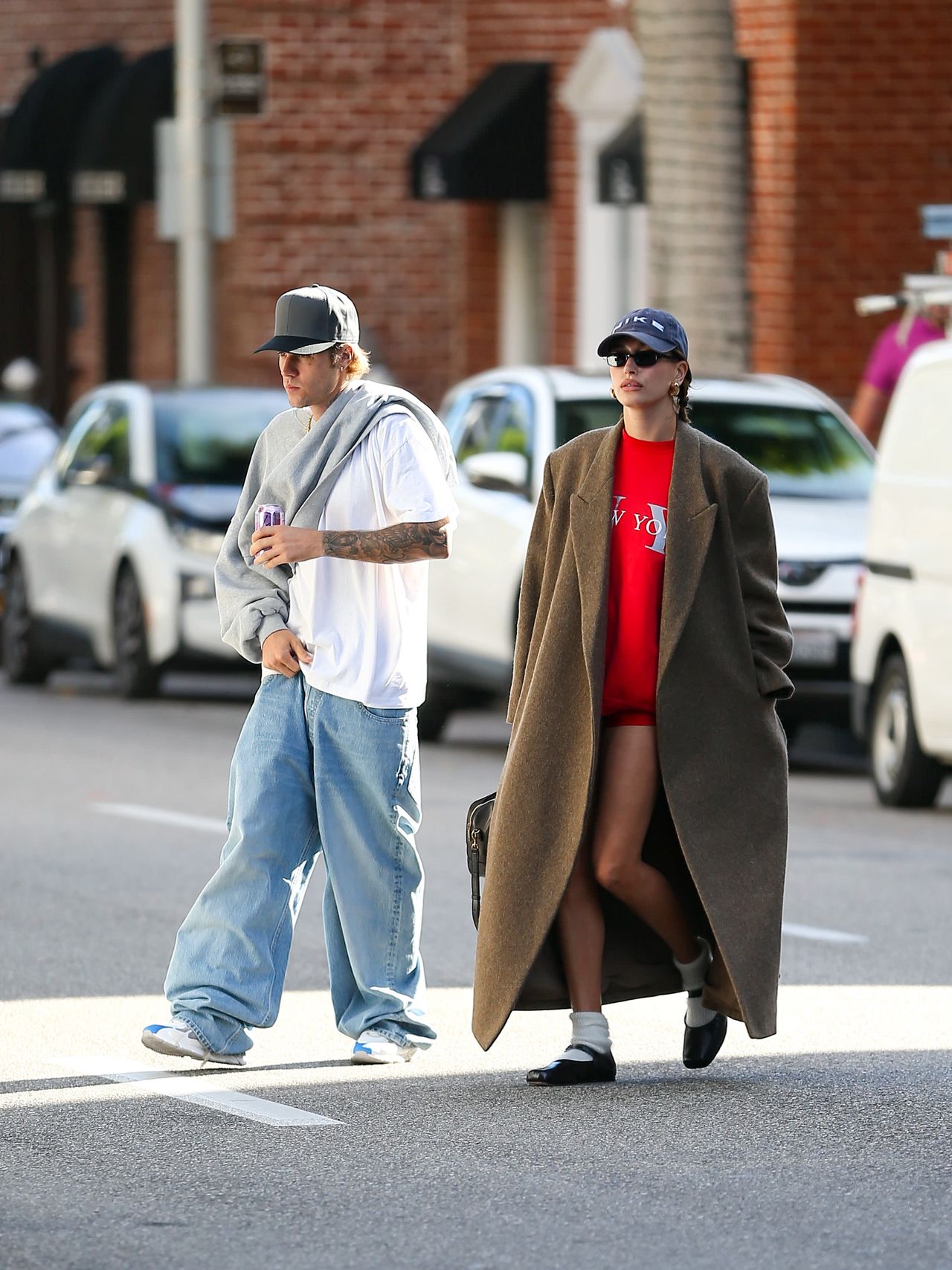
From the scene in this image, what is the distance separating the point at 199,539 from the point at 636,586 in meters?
10.1

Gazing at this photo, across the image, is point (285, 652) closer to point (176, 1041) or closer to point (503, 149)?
point (176, 1041)

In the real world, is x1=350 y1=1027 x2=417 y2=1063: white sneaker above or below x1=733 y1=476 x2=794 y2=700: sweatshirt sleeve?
below

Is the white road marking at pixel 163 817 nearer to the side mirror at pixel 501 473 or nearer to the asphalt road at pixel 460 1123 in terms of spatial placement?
the asphalt road at pixel 460 1123

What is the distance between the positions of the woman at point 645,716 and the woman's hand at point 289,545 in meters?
0.55

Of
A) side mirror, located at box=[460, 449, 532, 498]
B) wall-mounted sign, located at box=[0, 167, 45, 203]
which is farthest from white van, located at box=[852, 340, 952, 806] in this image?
wall-mounted sign, located at box=[0, 167, 45, 203]

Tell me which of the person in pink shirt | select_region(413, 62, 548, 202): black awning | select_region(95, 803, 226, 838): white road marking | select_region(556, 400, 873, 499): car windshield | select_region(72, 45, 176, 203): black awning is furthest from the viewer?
select_region(72, 45, 176, 203): black awning

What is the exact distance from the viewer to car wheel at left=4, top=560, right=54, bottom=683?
749 inches

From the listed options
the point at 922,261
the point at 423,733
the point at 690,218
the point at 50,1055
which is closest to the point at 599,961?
the point at 50,1055

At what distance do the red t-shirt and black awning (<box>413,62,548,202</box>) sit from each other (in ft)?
59.9

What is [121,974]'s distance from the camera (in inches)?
347

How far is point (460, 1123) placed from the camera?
6.71 meters

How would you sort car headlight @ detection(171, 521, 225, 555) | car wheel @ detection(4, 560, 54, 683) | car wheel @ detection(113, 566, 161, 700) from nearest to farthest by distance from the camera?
car headlight @ detection(171, 521, 225, 555) → car wheel @ detection(113, 566, 161, 700) → car wheel @ detection(4, 560, 54, 683)

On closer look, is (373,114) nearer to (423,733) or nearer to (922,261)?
(922,261)

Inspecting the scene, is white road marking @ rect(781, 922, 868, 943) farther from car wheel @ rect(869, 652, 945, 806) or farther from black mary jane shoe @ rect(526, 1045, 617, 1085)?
car wheel @ rect(869, 652, 945, 806)
